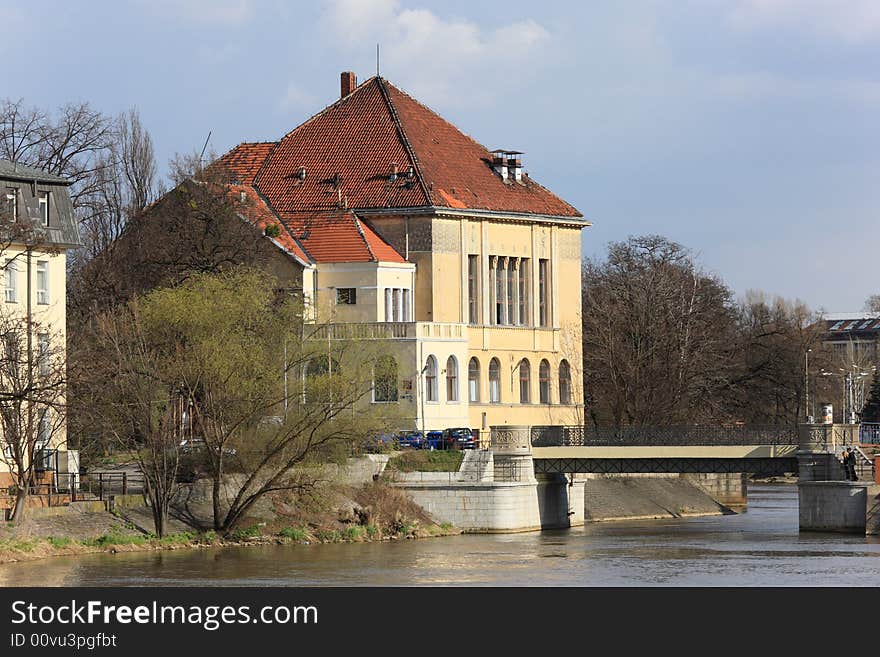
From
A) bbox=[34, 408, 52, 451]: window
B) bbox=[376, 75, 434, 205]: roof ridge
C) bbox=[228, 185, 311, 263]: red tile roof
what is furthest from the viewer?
bbox=[376, 75, 434, 205]: roof ridge

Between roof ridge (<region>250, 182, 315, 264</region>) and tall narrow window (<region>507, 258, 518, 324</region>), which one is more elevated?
roof ridge (<region>250, 182, 315, 264</region>)

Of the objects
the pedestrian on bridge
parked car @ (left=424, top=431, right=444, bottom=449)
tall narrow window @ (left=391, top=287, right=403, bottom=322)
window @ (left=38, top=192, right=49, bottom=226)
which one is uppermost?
window @ (left=38, top=192, right=49, bottom=226)

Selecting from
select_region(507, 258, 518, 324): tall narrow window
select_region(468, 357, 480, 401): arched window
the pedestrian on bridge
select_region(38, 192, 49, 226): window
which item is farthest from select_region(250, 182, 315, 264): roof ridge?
the pedestrian on bridge

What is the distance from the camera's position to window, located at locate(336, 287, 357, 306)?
103 m

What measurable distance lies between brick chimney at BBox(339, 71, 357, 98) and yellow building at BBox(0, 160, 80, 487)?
1394 inches

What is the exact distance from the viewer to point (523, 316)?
111m

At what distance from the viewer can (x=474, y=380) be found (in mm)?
106562

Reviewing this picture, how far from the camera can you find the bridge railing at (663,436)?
90375mm

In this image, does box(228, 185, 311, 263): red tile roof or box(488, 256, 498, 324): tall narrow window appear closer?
box(228, 185, 311, 263): red tile roof

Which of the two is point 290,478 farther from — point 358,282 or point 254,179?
point 254,179

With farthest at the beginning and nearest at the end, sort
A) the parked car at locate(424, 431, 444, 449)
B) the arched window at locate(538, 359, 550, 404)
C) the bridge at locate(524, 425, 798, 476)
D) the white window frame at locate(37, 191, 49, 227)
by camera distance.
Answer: the arched window at locate(538, 359, 550, 404), the parked car at locate(424, 431, 444, 449), the bridge at locate(524, 425, 798, 476), the white window frame at locate(37, 191, 49, 227)

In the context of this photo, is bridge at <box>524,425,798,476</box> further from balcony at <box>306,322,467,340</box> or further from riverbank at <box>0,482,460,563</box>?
riverbank at <box>0,482,460,563</box>
